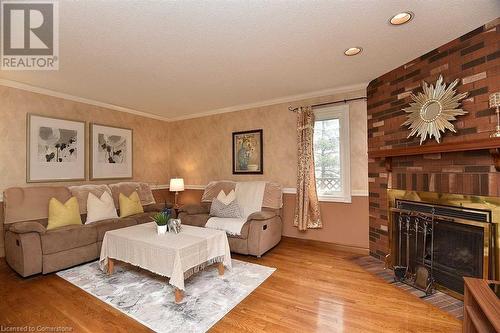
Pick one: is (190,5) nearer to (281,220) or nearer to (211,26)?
(211,26)

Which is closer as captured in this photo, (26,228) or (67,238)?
(26,228)

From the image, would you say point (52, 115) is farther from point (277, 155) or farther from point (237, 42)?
point (277, 155)

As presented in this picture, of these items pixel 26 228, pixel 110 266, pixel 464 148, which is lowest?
pixel 110 266

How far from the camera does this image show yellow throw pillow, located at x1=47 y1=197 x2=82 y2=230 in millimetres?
3082

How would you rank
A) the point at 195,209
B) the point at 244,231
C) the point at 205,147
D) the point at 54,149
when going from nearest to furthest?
the point at 244,231 < the point at 54,149 < the point at 195,209 < the point at 205,147

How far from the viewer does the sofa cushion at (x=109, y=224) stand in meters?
3.27

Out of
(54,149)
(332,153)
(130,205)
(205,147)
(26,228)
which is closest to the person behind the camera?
(26,228)

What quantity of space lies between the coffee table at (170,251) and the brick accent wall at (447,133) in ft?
7.22

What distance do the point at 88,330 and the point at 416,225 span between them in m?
3.27

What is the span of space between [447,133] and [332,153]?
1.55 meters

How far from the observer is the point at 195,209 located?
160 inches

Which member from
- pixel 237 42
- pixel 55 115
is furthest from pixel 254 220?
pixel 55 115

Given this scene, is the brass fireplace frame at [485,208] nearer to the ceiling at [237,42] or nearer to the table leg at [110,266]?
the ceiling at [237,42]

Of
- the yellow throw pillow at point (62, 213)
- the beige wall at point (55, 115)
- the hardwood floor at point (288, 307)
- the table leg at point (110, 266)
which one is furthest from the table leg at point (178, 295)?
→ the beige wall at point (55, 115)
